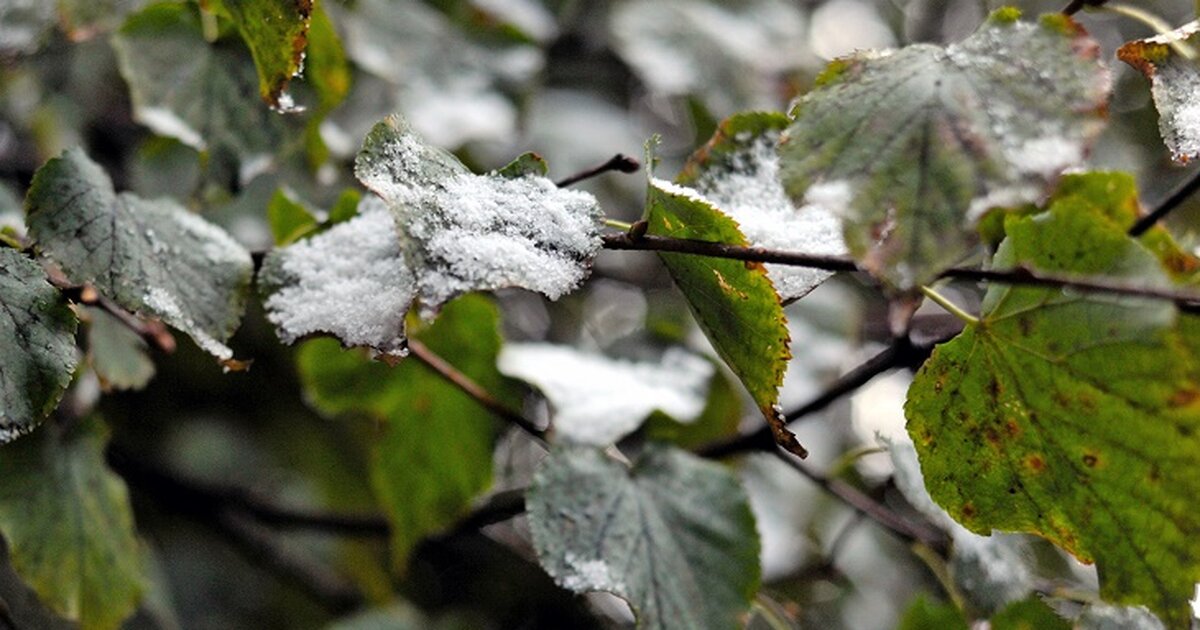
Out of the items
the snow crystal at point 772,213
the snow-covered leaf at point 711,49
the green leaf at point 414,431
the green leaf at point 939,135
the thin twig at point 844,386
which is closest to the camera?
the green leaf at point 939,135

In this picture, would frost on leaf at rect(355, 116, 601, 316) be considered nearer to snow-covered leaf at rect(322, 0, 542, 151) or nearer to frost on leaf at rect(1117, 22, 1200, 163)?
frost on leaf at rect(1117, 22, 1200, 163)

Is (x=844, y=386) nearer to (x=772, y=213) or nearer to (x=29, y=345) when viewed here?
(x=772, y=213)

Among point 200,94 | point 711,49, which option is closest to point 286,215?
point 200,94

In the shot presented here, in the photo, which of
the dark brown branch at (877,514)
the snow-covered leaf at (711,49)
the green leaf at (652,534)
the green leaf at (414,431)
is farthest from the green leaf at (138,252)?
the snow-covered leaf at (711,49)

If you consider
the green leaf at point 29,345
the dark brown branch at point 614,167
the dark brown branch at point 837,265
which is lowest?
the green leaf at point 29,345

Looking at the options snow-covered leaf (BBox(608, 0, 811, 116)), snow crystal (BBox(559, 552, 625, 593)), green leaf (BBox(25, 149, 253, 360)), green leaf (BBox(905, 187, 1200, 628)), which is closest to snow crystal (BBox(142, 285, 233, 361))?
green leaf (BBox(25, 149, 253, 360))

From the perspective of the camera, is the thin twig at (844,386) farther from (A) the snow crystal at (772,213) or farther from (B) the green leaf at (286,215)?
(B) the green leaf at (286,215)
